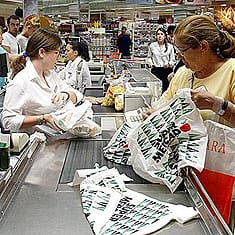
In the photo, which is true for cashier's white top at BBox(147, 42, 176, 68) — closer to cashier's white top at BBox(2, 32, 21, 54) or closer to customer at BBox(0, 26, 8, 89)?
cashier's white top at BBox(2, 32, 21, 54)

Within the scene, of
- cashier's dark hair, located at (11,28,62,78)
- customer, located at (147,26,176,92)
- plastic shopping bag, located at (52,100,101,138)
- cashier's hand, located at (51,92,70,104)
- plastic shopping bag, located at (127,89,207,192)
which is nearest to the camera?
plastic shopping bag, located at (127,89,207,192)

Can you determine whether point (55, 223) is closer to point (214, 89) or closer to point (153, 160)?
point (153, 160)

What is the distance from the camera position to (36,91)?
8.42 ft

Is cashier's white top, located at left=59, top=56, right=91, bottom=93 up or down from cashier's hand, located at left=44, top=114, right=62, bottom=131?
down

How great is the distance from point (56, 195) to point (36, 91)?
1.20 metres

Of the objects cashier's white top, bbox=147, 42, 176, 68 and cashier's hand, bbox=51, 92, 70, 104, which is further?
cashier's white top, bbox=147, 42, 176, 68

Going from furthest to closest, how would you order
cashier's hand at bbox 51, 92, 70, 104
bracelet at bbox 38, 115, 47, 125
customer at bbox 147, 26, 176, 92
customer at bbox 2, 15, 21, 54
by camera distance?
customer at bbox 147, 26, 176, 92, customer at bbox 2, 15, 21, 54, cashier's hand at bbox 51, 92, 70, 104, bracelet at bbox 38, 115, 47, 125

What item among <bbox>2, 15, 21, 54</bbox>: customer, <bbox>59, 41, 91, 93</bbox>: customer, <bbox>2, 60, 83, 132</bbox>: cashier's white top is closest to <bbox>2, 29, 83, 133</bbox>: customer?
<bbox>2, 60, 83, 132</bbox>: cashier's white top

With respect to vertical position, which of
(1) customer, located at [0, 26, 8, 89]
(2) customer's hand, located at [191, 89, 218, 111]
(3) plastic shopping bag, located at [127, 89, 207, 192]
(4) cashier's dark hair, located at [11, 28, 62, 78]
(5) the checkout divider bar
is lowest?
(1) customer, located at [0, 26, 8, 89]

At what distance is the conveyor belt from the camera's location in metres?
1.68

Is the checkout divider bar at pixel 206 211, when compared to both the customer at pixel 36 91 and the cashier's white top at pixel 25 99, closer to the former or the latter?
the customer at pixel 36 91

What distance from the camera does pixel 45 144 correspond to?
7.02 ft

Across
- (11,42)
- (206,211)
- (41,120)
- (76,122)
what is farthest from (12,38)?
(206,211)

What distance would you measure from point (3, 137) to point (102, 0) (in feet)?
49.2
